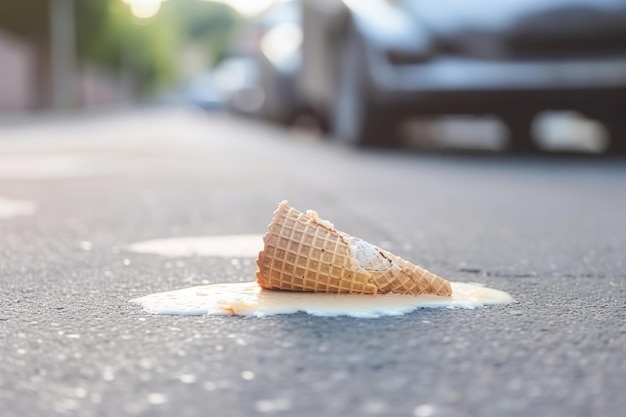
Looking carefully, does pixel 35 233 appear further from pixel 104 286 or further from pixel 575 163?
pixel 575 163

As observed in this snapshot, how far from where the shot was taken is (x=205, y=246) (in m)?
3.22

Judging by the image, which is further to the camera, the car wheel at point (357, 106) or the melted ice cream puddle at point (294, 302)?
the car wheel at point (357, 106)

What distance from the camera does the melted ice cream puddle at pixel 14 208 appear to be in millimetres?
4218

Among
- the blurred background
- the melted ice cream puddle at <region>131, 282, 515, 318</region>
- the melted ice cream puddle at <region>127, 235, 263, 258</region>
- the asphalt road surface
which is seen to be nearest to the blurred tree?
the blurred background

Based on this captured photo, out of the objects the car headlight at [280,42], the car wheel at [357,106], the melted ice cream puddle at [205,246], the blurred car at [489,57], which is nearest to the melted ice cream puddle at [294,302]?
the melted ice cream puddle at [205,246]

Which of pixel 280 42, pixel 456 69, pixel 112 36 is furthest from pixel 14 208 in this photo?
pixel 112 36

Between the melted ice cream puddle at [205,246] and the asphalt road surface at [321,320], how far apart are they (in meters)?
0.08

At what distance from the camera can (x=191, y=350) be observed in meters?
1.73

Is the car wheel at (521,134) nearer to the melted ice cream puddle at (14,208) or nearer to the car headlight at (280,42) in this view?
the car headlight at (280,42)

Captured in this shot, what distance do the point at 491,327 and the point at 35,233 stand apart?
6.95 ft

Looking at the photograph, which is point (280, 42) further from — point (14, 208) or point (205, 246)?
point (205, 246)

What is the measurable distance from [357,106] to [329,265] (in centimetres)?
569

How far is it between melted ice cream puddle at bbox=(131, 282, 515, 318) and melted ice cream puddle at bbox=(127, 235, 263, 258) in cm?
68

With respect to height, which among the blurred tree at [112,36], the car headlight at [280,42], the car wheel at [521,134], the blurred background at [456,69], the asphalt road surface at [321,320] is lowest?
the asphalt road surface at [321,320]
